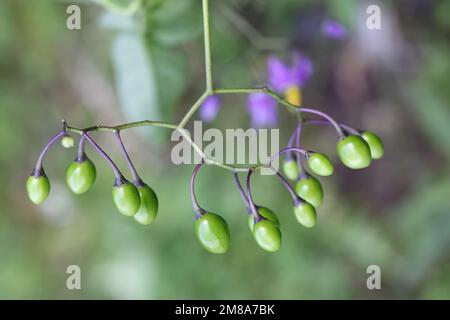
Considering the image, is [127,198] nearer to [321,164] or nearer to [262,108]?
[321,164]

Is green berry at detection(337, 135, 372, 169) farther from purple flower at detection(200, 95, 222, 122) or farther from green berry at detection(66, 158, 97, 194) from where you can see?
purple flower at detection(200, 95, 222, 122)

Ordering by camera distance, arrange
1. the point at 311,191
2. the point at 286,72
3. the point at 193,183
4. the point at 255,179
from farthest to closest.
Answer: the point at 255,179 < the point at 286,72 < the point at 311,191 < the point at 193,183

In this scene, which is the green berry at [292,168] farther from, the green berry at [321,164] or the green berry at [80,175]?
the green berry at [80,175]

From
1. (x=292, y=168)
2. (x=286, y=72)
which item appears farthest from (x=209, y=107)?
(x=292, y=168)

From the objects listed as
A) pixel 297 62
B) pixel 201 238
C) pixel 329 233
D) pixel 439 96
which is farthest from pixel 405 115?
pixel 201 238

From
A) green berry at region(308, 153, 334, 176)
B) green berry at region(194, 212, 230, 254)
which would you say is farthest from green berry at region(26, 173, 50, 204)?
green berry at region(308, 153, 334, 176)
